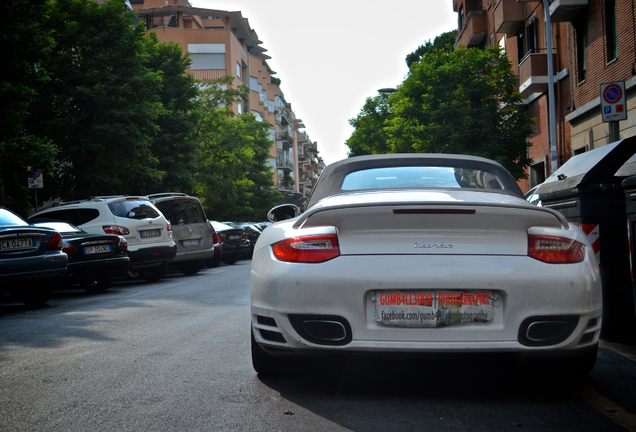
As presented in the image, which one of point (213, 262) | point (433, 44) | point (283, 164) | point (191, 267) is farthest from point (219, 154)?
point (283, 164)

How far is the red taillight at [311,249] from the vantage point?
3.89m

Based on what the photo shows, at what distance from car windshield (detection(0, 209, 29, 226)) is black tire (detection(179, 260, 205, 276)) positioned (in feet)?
24.8

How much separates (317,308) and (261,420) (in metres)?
A: 0.65

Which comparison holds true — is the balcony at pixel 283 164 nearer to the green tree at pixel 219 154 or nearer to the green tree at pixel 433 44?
the green tree at pixel 433 44

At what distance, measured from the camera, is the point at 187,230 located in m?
17.1

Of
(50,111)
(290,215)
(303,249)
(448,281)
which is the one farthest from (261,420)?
(50,111)

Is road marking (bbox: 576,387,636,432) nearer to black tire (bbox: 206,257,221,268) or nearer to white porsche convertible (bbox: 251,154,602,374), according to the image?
white porsche convertible (bbox: 251,154,602,374)

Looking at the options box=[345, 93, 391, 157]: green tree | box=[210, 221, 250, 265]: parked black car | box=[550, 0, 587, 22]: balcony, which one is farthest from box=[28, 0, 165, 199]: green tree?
box=[345, 93, 391, 157]: green tree

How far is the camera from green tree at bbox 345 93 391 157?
Result: 5162 cm

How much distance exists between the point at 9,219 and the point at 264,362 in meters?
6.82

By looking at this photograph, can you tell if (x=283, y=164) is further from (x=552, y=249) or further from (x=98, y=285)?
(x=552, y=249)

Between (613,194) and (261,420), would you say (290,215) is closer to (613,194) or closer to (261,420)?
(261,420)

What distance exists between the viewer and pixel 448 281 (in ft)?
12.2

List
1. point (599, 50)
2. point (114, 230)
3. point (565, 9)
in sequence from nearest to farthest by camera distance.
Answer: point (114, 230) → point (599, 50) → point (565, 9)
